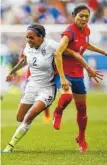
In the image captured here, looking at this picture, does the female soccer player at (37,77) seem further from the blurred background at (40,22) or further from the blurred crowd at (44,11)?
the blurred crowd at (44,11)

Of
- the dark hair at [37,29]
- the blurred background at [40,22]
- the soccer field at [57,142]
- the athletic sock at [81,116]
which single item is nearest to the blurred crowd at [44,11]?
the blurred background at [40,22]

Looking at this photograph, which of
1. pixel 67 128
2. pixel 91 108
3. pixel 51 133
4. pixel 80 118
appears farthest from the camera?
pixel 91 108

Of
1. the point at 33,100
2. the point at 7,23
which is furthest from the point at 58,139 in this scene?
the point at 7,23

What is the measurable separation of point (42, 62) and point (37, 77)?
0.88 feet

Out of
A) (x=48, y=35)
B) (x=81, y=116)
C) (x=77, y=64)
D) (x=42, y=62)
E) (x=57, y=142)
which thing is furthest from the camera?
(x=48, y=35)

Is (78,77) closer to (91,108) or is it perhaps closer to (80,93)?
(80,93)

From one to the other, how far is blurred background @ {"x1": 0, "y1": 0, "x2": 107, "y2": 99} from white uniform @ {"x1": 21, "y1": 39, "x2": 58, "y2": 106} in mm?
13301

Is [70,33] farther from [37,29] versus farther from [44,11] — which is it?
[44,11]

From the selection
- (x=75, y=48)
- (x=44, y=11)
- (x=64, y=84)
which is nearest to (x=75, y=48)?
(x=75, y=48)

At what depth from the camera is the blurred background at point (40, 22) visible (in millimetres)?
25812

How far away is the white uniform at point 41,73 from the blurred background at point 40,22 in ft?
43.6

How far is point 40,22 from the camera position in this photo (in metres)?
28.7

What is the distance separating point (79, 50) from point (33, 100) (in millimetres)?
986

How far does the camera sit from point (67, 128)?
16.3 m
